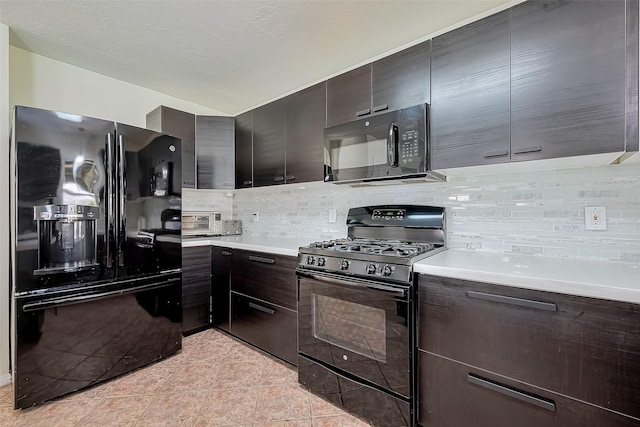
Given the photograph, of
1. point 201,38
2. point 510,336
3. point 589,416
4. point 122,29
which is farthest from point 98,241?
point 589,416

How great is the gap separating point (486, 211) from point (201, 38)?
2.24 metres

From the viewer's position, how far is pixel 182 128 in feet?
9.36

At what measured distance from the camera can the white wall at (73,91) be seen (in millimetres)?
2168

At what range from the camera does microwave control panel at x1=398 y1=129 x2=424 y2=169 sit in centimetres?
172

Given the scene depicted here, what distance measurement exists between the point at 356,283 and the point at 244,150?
75.9 inches

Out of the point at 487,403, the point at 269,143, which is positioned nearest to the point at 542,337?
the point at 487,403

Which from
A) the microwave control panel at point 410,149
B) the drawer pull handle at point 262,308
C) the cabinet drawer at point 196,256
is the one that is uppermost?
the microwave control panel at point 410,149

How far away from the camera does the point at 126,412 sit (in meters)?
1.66

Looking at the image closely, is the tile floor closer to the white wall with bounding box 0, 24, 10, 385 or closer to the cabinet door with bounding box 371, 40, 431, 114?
the white wall with bounding box 0, 24, 10, 385

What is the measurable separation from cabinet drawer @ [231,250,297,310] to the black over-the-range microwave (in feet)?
2.47

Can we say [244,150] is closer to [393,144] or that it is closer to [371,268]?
[393,144]

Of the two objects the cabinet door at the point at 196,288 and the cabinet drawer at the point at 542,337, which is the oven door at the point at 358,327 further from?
the cabinet door at the point at 196,288

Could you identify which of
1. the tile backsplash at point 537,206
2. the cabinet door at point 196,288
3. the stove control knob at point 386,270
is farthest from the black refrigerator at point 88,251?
the stove control knob at point 386,270

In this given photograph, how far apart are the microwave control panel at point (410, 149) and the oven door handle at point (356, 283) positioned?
74 cm
